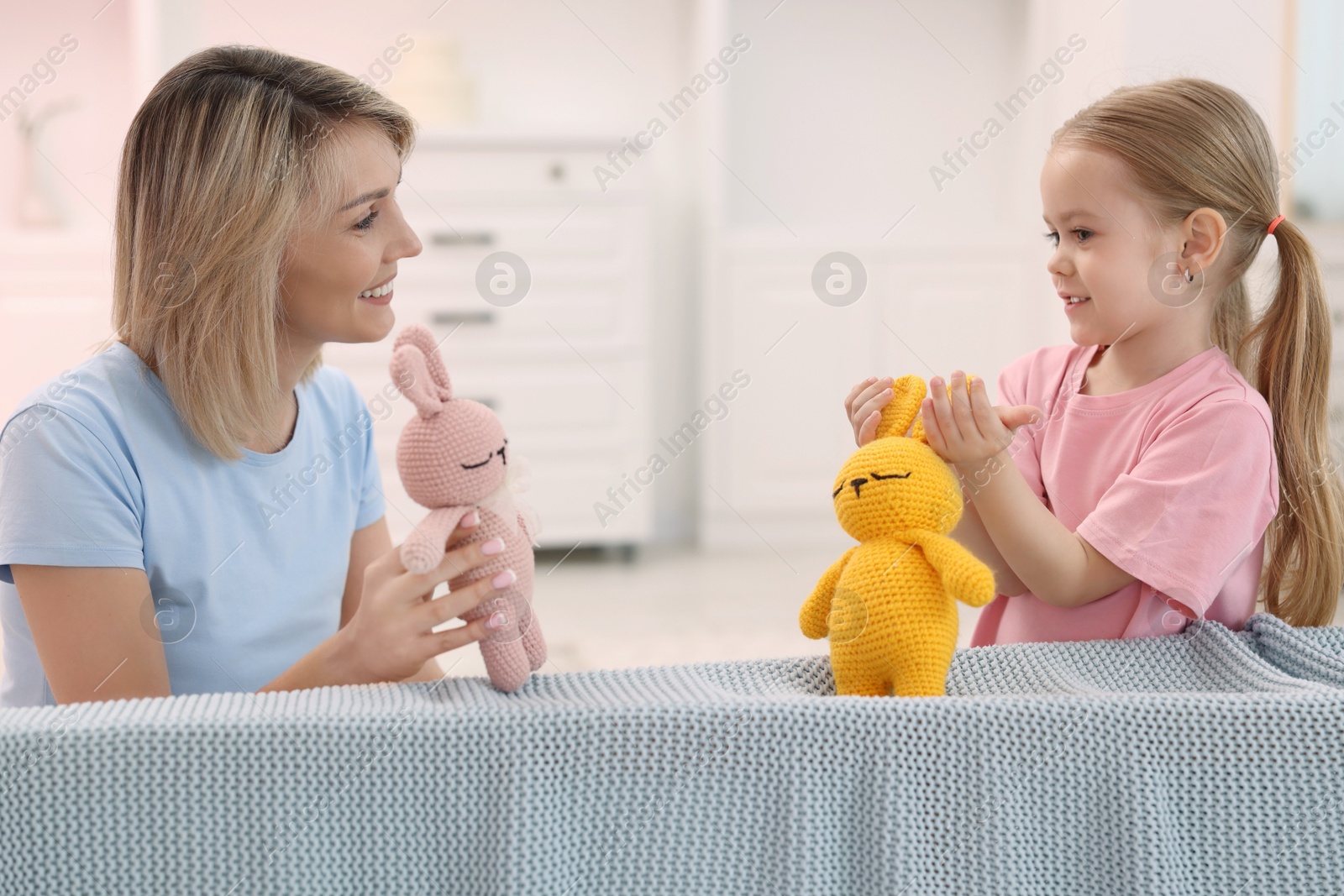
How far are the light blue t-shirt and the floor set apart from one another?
0.94 metres

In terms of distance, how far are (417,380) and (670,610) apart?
6.36 feet

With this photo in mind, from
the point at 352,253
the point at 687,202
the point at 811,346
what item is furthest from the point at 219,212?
the point at 687,202

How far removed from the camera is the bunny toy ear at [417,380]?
1.89 feet

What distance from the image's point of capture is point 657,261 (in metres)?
A: 3.24

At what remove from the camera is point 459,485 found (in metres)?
0.62

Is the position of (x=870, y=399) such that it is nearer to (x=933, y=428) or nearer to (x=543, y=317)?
(x=933, y=428)

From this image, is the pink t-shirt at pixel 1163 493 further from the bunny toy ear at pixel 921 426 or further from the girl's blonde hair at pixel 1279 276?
the bunny toy ear at pixel 921 426

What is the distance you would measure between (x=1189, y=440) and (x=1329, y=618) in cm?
21

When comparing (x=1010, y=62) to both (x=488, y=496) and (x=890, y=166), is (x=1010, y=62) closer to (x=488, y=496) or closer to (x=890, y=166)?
(x=890, y=166)

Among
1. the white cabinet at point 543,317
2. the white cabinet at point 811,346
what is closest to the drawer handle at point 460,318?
the white cabinet at point 543,317

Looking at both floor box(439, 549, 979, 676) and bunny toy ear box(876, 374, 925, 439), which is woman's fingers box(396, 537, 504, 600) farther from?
floor box(439, 549, 979, 676)

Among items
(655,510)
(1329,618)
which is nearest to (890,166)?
(655,510)

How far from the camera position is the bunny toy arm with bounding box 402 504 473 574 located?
59 centimetres

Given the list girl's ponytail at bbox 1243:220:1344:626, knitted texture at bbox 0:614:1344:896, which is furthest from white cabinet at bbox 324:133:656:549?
knitted texture at bbox 0:614:1344:896
